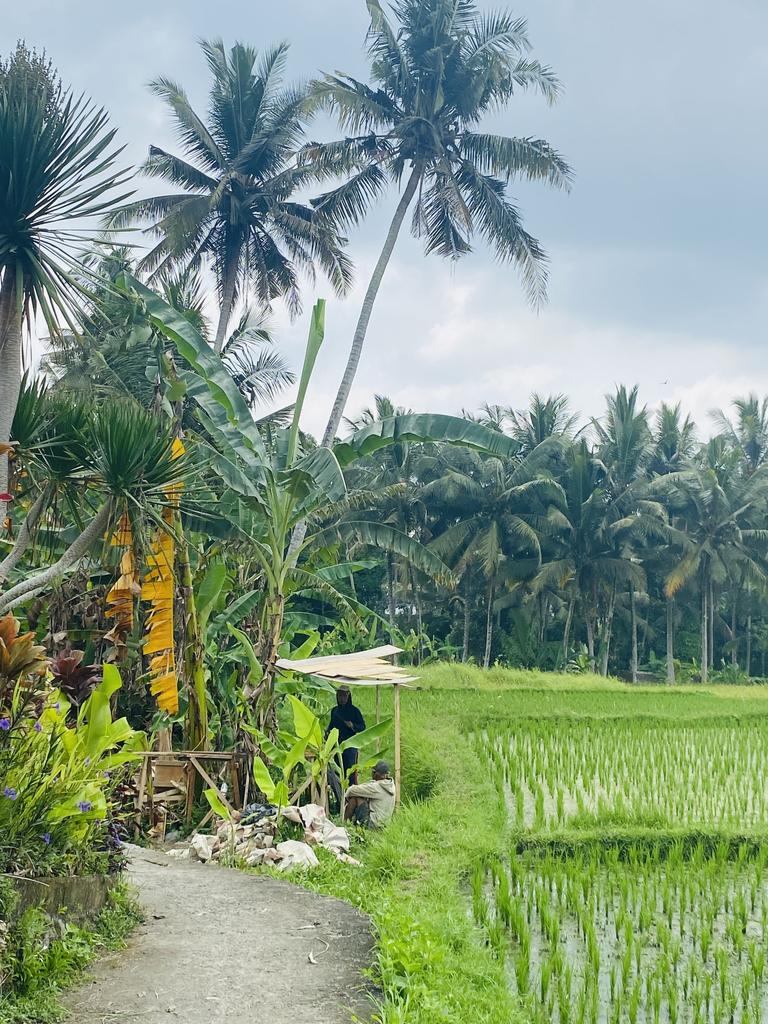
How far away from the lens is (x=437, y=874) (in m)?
6.40

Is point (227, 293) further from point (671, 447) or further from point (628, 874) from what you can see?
point (671, 447)

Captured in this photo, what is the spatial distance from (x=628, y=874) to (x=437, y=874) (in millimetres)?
1480

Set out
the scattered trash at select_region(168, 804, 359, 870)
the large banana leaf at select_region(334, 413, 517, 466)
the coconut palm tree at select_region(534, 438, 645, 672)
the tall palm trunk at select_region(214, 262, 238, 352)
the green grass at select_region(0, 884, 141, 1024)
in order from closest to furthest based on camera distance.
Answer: the green grass at select_region(0, 884, 141, 1024) < the scattered trash at select_region(168, 804, 359, 870) < the large banana leaf at select_region(334, 413, 517, 466) < the tall palm trunk at select_region(214, 262, 238, 352) < the coconut palm tree at select_region(534, 438, 645, 672)

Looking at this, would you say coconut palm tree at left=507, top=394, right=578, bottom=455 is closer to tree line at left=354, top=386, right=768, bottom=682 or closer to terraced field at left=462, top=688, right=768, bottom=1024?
tree line at left=354, top=386, right=768, bottom=682

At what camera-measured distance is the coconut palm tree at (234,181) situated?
59.2 feet

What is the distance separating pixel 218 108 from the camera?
18.2 meters

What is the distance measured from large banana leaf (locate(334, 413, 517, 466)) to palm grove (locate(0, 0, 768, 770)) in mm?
26

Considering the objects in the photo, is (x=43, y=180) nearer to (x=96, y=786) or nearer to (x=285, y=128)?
(x=96, y=786)

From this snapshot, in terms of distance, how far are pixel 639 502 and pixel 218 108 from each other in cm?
1645

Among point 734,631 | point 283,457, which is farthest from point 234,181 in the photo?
point 734,631

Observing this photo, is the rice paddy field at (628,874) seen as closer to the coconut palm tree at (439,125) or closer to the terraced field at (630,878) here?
the terraced field at (630,878)

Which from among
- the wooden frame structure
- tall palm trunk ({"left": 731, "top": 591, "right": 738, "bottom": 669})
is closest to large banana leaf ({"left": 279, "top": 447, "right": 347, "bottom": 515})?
the wooden frame structure

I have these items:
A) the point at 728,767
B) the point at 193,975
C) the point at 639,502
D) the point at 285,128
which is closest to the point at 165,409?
the point at 193,975

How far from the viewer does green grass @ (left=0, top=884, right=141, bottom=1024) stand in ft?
11.9
